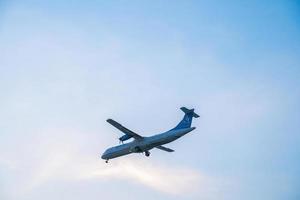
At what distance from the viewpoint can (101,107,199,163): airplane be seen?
191 ft

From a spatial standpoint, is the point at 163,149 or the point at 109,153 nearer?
the point at 109,153

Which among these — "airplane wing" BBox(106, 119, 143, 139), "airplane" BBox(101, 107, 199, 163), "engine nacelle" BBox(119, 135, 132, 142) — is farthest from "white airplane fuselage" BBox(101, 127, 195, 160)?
"engine nacelle" BBox(119, 135, 132, 142)

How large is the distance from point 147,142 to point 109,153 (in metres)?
7.80

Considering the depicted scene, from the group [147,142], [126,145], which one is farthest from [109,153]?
[147,142]

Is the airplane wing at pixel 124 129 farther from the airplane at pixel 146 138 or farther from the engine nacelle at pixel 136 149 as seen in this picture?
the engine nacelle at pixel 136 149

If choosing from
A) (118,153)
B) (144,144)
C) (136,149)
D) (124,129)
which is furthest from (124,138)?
(118,153)

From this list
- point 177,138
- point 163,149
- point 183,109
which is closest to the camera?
point 177,138

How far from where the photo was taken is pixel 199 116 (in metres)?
63.3

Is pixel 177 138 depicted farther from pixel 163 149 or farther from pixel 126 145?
pixel 163 149

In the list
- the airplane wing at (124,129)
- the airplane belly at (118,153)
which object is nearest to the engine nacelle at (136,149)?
the airplane belly at (118,153)

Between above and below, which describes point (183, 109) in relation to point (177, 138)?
above

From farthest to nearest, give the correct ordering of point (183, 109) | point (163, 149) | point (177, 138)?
point (163, 149)
point (183, 109)
point (177, 138)

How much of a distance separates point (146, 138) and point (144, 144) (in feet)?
2.89

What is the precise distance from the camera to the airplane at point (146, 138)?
191ft
